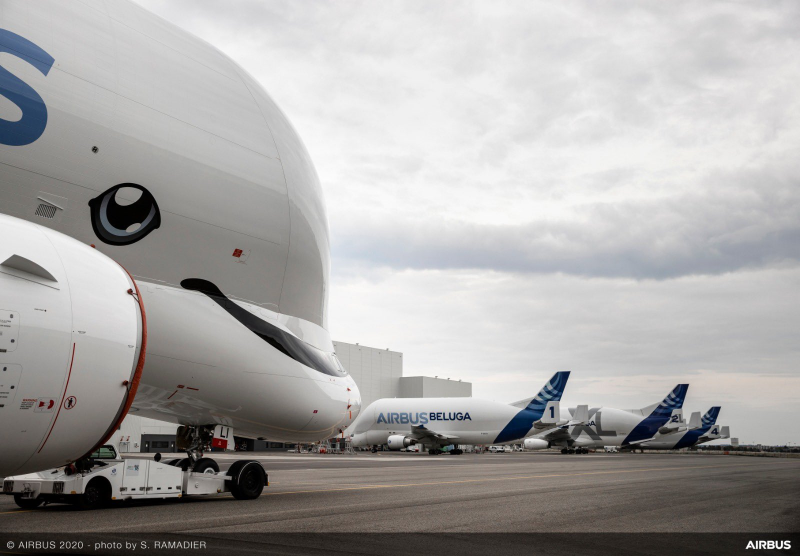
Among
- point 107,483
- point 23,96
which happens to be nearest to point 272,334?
point 107,483

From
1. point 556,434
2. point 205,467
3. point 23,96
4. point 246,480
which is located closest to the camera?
point 23,96

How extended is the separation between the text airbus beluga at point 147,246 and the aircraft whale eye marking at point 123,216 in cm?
2

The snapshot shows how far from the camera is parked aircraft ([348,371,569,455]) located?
59.2 m

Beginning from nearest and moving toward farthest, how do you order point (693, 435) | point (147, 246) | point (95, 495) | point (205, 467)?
point (147, 246) → point (95, 495) → point (205, 467) → point (693, 435)

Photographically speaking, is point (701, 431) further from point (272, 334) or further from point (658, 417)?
point (272, 334)

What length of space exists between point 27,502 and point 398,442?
5079 cm

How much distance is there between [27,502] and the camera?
12.1m

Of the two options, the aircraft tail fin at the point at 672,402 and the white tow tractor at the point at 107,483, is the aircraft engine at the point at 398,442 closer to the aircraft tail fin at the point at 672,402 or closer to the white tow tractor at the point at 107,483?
the aircraft tail fin at the point at 672,402

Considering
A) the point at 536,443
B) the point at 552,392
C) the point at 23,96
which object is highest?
the point at 23,96

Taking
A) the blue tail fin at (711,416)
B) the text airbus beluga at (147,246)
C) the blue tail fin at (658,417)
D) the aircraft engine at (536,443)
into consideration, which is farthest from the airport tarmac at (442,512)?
the blue tail fin at (711,416)

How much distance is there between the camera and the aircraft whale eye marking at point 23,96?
937 centimetres

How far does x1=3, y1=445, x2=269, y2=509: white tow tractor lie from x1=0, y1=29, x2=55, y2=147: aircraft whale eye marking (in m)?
5.53

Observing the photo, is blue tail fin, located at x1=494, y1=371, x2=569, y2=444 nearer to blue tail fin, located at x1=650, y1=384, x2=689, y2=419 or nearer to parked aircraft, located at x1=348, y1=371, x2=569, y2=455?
parked aircraft, located at x1=348, y1=371, x2=569, y2=455

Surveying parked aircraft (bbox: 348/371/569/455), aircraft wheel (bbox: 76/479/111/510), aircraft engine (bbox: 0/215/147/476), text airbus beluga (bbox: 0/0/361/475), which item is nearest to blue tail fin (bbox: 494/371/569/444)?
parked aircraft (bbox: 348/371/569/455)
